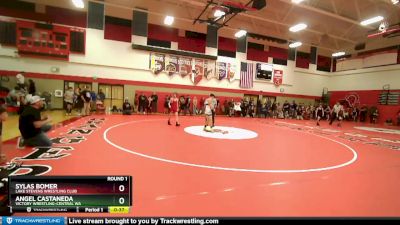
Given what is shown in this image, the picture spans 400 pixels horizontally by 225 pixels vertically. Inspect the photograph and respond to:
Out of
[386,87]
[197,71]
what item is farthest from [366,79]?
[197,71]

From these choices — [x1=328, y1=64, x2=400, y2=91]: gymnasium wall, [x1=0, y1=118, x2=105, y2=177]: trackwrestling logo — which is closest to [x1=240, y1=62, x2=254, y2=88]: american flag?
[x1=328, y1=64, x2=400, y2=91]: gymnasium wall

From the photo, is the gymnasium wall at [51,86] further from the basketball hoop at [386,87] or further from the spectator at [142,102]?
the basketball hoop at [386,87]

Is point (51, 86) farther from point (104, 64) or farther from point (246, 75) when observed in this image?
point (246, 75)

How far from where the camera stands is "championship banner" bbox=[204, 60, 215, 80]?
19.2 meters

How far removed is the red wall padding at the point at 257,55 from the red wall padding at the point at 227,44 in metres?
1.64

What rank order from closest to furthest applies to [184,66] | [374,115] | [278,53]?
[184,66] → [374,115] → [278,53]

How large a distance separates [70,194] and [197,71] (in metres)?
17.7

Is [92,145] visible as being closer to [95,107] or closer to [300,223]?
[300,223]

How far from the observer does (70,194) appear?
5.31ft

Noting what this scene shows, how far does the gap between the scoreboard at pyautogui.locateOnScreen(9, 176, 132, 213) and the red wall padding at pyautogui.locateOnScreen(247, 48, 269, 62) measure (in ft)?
67.3

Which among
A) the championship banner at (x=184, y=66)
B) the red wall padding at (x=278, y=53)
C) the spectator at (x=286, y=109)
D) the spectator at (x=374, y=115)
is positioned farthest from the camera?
the red wall padding at (x=278, y=53)

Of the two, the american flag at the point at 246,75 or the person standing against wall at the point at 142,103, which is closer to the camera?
the person standing against wall at the point at 142,103

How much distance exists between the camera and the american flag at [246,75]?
67.4ft

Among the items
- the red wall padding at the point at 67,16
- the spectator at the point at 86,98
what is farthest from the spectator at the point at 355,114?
the red wall padding at the point at 67,16
